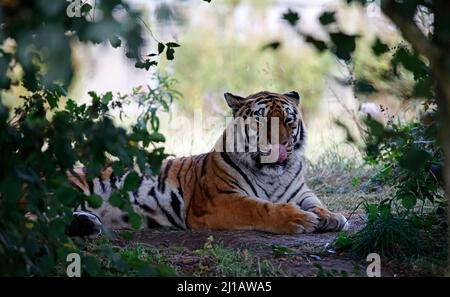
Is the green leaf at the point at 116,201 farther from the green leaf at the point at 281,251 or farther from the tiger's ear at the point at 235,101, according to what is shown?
the tiger's ear at the point at 235,101

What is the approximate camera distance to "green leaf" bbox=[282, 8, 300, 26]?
106 inches

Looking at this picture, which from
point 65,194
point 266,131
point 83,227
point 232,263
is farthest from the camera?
point 266,131

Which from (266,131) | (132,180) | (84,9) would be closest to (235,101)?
(266,131)

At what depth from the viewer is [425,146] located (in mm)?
4926

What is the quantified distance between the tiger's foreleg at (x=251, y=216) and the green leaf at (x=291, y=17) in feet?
10.2

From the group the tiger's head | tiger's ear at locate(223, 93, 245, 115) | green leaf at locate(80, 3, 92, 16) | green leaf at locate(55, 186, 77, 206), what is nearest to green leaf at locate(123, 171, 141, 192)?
green leaf at locate(55, 186, 77, 206)

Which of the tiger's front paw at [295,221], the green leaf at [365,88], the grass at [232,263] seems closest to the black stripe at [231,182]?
the tiger's front paw at [295,221]

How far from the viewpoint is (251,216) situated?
5844 millimetres

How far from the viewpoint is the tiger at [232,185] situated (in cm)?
604

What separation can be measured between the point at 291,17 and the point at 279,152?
11.6 feet

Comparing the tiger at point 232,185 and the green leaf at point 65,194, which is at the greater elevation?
the tiger at point 232,185

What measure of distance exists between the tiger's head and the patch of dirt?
762 millimetres

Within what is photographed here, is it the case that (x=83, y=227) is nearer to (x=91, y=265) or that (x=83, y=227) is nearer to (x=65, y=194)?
(x=91, y=265)
